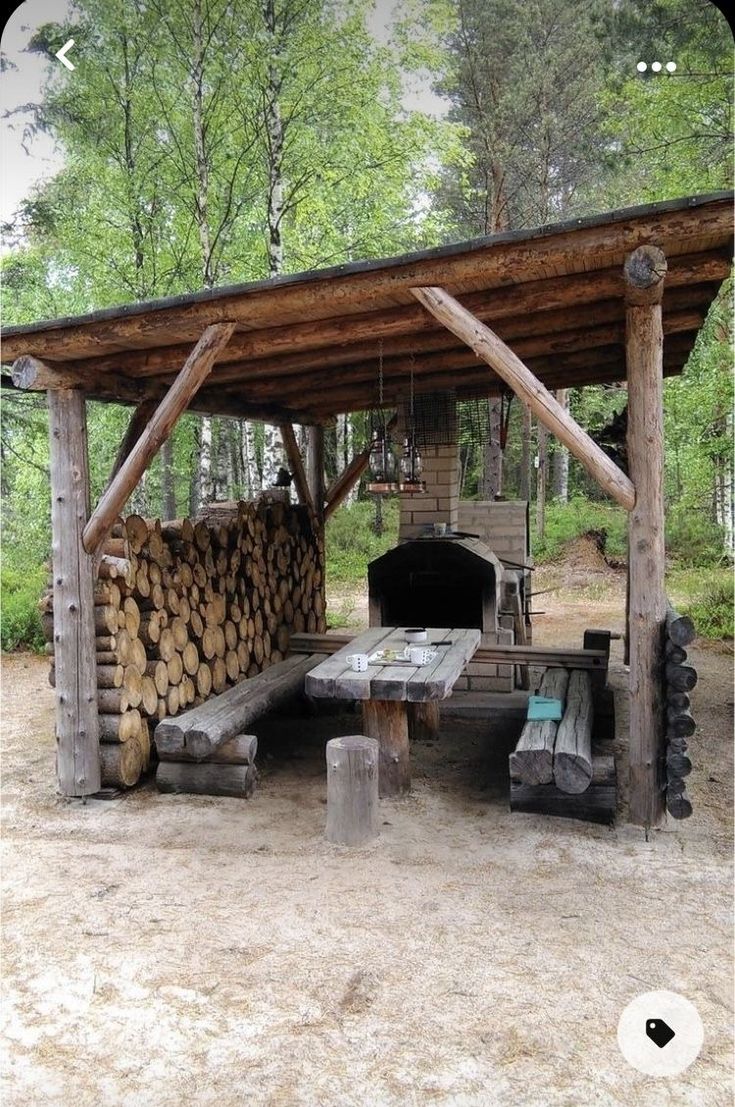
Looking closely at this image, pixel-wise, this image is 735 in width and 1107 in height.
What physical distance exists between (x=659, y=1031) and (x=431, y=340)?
4465 mm

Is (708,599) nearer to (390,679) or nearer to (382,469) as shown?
(382,469)

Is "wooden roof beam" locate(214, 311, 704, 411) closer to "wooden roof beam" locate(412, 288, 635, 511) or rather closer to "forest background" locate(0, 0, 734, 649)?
"wooden roof beam" locate(412, 288, 635, 511)

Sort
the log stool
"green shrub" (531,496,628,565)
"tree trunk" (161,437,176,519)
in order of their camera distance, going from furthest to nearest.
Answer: "green shrub" (531,496,628,565) < "tree trunk" (161,437,176,519) < the log stool

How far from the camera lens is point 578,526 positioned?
53.0 feet

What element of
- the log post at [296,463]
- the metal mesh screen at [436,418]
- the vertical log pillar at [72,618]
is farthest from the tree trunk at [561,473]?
the vertical log pillar at [72,618]

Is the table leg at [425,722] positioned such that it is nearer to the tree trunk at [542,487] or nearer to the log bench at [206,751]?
the log bench at [206,751]

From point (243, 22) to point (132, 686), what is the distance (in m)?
9.35

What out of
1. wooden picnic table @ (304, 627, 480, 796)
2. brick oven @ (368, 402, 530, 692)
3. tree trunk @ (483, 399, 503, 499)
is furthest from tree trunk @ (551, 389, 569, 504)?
wooden picnic table @ (304, 627, 480, 796)

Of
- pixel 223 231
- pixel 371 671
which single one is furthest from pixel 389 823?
pixel 223 231

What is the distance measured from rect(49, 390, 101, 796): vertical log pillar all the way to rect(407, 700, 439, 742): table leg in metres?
2.42

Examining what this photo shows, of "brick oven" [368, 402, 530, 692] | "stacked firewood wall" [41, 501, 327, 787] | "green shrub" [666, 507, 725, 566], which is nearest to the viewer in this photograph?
"stacked firewood wall" [41, 501, 327, 787]

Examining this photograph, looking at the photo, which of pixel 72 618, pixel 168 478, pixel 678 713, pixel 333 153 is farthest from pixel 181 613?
pixel 168 478

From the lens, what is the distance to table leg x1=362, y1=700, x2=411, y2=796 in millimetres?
5191

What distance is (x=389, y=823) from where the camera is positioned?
4.79 m
